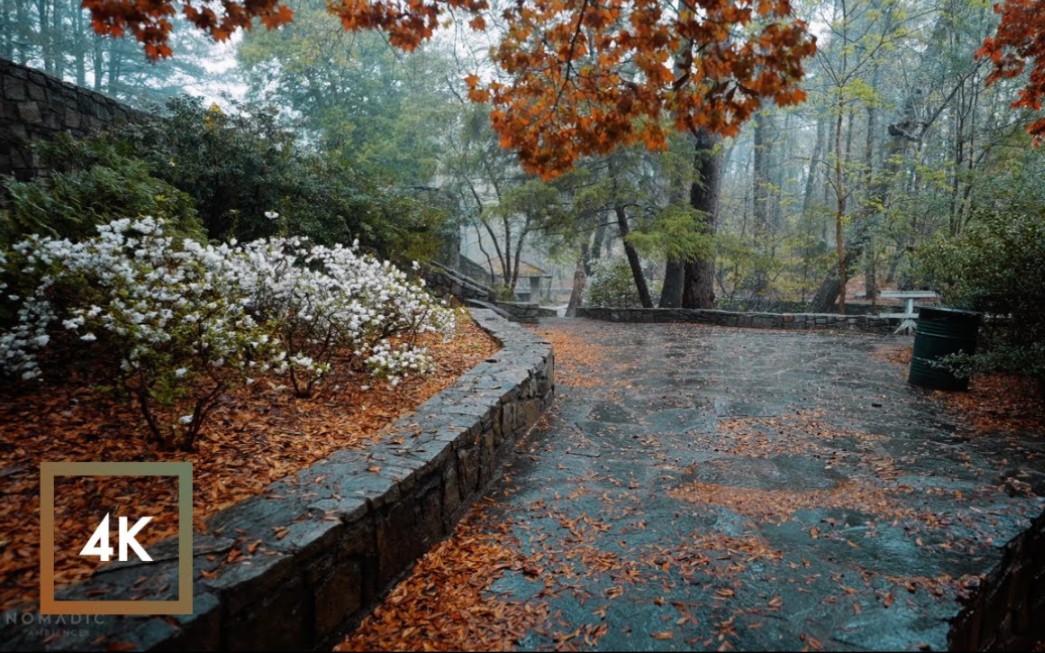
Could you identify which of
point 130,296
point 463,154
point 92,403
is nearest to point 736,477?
point 130,296

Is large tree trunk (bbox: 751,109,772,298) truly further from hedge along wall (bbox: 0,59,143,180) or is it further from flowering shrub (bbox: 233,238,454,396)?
hedge along wall (bbox: 0,59,143,180)

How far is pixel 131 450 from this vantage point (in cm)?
251

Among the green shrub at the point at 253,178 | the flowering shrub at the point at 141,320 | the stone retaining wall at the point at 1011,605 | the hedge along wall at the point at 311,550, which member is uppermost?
the green shrub at the point at 253,178

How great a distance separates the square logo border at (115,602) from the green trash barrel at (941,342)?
5.99 meters

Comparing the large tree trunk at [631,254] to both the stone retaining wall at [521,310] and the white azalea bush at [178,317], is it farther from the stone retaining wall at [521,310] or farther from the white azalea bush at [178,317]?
the white azalea bush at [178,317]

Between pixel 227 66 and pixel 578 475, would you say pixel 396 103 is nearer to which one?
pixel 227 66

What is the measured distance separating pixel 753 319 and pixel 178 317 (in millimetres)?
10252

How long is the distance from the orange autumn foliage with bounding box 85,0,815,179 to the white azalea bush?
130cm

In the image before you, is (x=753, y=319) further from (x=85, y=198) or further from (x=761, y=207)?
(x=85, y=198)

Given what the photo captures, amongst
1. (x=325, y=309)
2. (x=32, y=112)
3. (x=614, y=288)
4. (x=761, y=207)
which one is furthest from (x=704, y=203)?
(x=32, y=112)

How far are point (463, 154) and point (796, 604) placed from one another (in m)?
12.2

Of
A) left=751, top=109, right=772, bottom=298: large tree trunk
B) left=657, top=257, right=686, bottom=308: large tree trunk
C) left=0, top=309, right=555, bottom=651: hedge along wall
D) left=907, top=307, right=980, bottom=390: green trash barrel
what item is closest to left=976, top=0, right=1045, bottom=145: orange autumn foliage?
left=907, top=307, right=980, bottom=390: green trash barrel

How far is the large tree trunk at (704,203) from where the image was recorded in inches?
430

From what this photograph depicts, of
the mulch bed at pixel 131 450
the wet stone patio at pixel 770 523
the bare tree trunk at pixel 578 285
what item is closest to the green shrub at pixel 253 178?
the mulch bed at pixel 131 450
